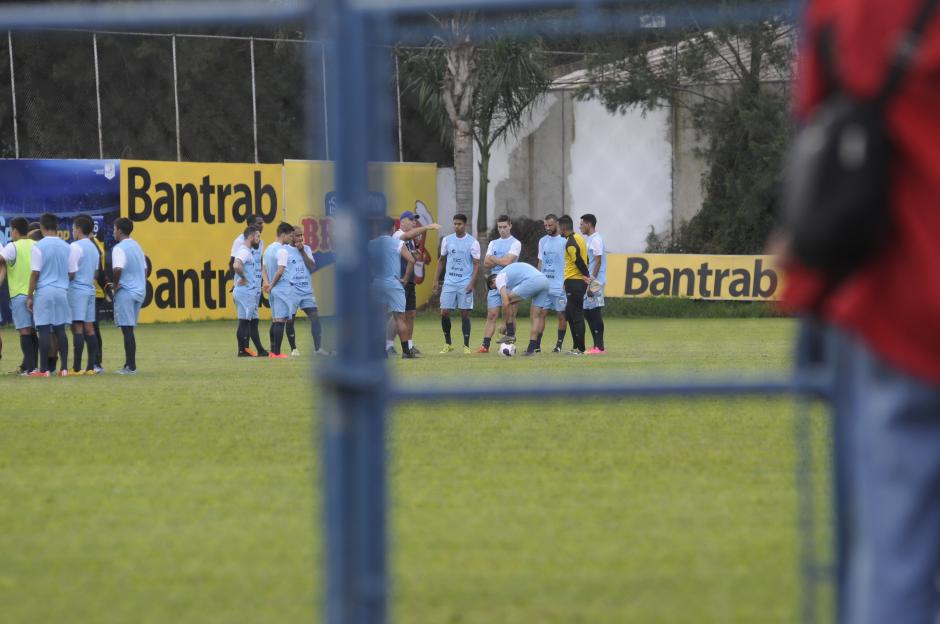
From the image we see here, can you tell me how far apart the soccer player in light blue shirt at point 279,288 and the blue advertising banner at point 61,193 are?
37.0 ft

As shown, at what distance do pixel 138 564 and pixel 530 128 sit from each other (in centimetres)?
3693

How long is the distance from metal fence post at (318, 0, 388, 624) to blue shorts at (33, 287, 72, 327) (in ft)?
52.5

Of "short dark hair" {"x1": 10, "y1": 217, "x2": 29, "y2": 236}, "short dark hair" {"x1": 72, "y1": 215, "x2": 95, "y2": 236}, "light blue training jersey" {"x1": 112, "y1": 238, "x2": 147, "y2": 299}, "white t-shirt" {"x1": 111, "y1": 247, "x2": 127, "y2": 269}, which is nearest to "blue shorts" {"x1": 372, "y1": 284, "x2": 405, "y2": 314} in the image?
"light blue training jersey" {"x1": 112, "y1": 238, "x2": 147, "y2": 299}

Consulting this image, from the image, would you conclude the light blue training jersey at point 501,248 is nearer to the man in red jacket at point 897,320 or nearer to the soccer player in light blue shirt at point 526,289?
the soccer player in light blue shirt at point 526,289

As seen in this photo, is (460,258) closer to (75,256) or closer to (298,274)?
(298,274)

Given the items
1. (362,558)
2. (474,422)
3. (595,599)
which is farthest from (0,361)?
(362,558)

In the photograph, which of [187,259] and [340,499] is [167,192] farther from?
[340,499]

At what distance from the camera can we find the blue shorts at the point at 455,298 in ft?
79.2

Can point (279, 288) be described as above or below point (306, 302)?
above

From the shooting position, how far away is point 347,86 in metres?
4.05

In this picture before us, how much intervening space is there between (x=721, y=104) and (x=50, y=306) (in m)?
24.5

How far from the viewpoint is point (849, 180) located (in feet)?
10.3

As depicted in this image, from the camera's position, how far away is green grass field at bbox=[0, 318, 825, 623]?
19.9 feet

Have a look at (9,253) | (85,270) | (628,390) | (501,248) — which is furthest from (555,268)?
(628,390)
